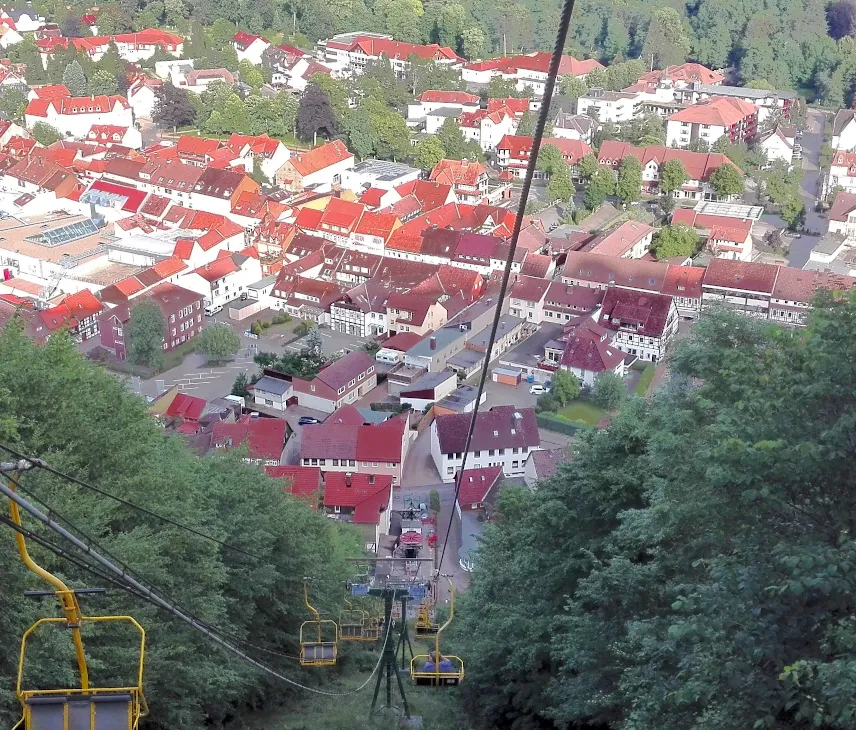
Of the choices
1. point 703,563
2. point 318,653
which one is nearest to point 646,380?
point 318,653

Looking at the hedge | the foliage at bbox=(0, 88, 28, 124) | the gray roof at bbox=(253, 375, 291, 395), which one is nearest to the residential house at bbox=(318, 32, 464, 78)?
the foliage at bbox=(0, 88, 28, 124)

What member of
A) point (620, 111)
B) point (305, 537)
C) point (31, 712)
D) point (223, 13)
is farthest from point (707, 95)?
point (31, 712)

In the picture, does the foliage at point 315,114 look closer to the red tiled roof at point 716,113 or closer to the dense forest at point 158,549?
the red tiled roof at point 716,113

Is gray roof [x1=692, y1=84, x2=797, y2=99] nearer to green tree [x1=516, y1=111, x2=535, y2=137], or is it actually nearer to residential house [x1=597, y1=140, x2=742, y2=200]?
green tree [x1=516, y1=111, x2=535, y2=137]

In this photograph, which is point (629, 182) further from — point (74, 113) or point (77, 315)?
point (74, 113)

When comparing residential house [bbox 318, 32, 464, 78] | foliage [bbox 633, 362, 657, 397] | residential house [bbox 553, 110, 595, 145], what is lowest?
residential house [bbox 318, 32, 464, 78]

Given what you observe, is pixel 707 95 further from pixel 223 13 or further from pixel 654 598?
pixel 654 598

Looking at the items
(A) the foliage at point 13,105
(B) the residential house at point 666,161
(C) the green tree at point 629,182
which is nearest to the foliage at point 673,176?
(B) the residential house at point 666,161
